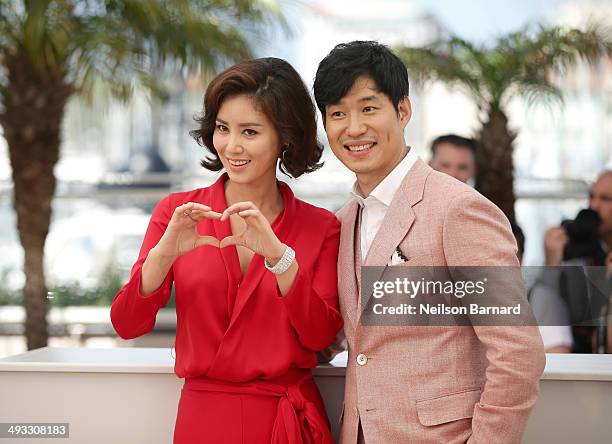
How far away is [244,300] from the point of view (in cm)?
214

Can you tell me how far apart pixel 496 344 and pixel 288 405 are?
0.55 m

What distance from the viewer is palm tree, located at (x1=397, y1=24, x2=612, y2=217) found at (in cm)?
712

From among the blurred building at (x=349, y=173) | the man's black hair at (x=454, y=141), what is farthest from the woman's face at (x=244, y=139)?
the blurred building at (x=349, y=173)

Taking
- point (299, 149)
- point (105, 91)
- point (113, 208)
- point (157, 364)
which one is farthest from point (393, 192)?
point (113, 208)

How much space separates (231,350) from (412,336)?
434 millimetres

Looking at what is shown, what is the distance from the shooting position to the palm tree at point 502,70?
7.12 meters

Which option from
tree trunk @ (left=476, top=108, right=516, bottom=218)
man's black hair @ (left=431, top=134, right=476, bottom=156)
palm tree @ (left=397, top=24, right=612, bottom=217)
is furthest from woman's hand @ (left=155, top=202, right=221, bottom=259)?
tree trunk @ (left=476, top=108, right=516, bottom=218)

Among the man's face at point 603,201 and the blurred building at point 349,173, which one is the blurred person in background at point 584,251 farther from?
the blurred building at point 349,173

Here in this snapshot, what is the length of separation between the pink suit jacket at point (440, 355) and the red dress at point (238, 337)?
10 centimetres

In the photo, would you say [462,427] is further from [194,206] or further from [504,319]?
[194,206]

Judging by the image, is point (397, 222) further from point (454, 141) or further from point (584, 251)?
point (454, 141)

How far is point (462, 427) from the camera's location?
1971mm

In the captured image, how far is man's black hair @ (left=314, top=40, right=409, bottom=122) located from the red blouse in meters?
0.37

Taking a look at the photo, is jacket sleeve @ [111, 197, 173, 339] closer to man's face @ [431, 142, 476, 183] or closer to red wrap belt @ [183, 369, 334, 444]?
red wrap belt @ [183, 369, 334, 444]
